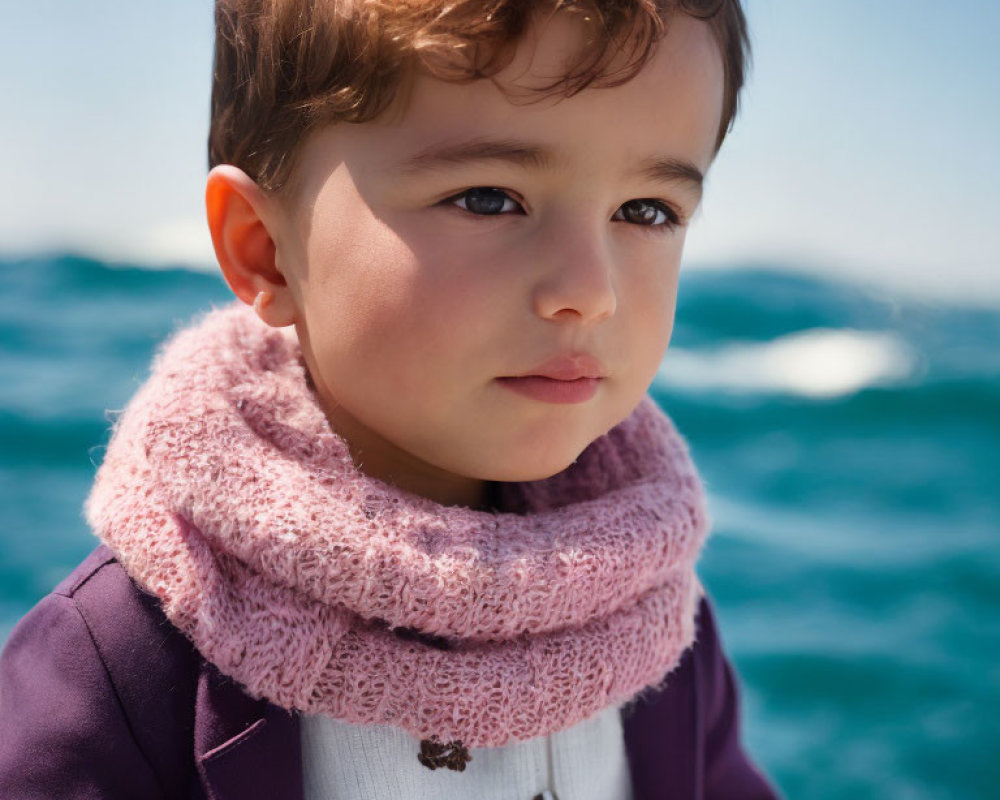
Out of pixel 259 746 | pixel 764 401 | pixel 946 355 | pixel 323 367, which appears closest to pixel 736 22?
pixel 323 367

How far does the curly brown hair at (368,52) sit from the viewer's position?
81 centimetres

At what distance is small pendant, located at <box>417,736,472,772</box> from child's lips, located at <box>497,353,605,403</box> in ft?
0.93

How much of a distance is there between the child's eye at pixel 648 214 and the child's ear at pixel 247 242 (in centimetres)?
29

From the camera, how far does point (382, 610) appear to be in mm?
828

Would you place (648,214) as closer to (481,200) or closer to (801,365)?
(481,200)

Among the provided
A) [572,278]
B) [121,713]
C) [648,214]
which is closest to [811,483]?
[648,214]

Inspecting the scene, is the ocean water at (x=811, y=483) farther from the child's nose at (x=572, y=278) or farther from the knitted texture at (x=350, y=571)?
the child's nose at (x=572, y=278)

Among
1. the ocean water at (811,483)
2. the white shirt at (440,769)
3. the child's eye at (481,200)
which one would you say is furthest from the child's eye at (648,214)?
the ocean water at (811,483)

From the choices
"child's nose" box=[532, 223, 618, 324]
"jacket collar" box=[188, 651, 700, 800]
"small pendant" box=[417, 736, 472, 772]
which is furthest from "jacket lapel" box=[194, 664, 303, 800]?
"child's nose" box=[532, 223, 618, 324]

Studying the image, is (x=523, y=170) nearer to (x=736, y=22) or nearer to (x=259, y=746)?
(x=736, y=22)

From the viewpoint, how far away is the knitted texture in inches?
32.2

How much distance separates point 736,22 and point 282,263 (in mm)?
447

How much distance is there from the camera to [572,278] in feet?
2.73

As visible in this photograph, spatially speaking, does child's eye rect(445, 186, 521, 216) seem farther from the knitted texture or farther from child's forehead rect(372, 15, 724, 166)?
the knitted texture
